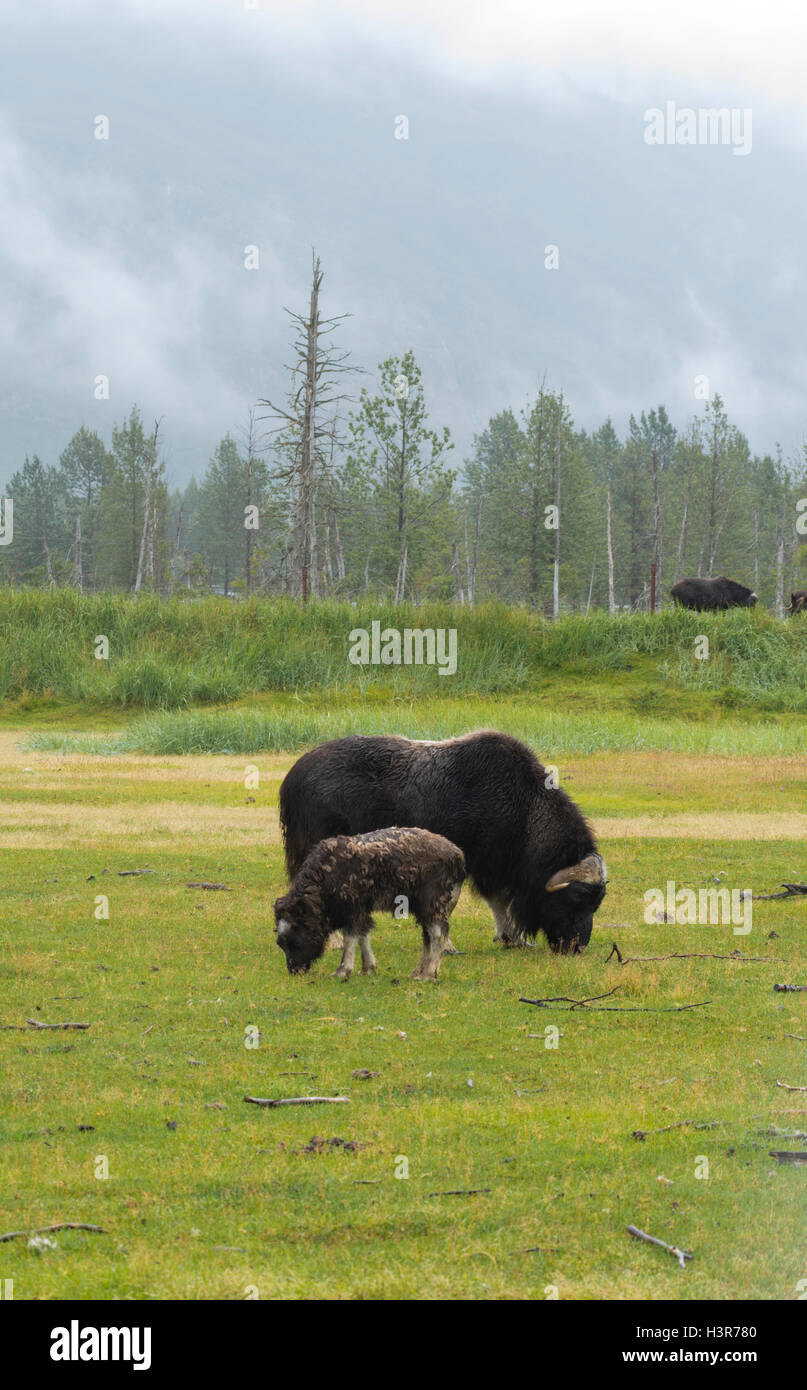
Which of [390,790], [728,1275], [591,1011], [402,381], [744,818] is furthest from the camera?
[402,381]

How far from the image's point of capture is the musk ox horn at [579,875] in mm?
12617

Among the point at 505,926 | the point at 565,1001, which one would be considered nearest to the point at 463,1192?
the point at 565,1001

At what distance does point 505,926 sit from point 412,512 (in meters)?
57.7

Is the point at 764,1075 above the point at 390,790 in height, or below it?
below

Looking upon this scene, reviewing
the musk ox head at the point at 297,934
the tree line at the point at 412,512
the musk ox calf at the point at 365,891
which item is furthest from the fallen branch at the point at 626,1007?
the tree line at the point at 412,512

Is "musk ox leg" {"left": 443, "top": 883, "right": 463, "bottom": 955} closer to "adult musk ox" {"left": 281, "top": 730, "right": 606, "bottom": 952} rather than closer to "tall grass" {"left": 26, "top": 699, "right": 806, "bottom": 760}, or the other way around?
"adult musk ox" {"left": 281, "top": 730, "right": 606, "bottom": 952}

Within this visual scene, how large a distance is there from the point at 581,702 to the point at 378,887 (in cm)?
3013

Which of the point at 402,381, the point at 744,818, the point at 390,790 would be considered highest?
the point at 402,381

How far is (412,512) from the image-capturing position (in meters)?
70.1

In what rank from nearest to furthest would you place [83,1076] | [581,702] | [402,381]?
[83,1076] < [581,702] < [402,381]

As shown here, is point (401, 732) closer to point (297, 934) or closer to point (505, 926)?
point (505, 926)

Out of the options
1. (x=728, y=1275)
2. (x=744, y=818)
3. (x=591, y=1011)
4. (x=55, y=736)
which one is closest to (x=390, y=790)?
(x=591, y=1011)

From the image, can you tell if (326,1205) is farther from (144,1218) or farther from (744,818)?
(744,818)
